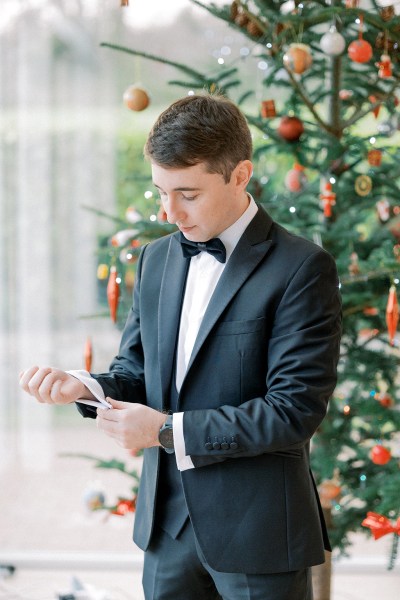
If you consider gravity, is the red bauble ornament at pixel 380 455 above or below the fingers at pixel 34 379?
below

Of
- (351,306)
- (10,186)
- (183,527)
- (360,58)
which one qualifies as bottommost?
(183,527)

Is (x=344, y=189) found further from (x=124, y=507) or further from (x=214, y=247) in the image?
(x=124, y=507)

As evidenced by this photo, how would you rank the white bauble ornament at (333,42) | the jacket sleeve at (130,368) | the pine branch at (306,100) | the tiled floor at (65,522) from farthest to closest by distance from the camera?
the tiled floor at (65,522)
the pine branch at (306,100)
the white bauble ornament at (333,42)
the jacket sleeve at (130,368)

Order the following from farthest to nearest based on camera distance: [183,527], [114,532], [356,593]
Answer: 1. [114,532]
2. [356,593]
3. [183,527]

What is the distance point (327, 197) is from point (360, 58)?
1.34ft

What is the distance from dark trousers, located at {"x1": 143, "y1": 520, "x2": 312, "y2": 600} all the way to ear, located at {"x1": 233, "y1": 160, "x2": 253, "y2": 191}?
0.68 meters

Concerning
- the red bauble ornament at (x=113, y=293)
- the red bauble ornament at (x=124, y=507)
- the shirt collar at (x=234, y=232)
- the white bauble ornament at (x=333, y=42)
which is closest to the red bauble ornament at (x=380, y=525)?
the red bauble ornament at (x=124, y=507)

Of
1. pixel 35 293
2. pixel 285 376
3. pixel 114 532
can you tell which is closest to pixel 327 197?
pixel 285 376

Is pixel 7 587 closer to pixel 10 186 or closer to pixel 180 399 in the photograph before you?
pixel 10 186

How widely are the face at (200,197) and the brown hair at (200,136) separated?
0.02 meters

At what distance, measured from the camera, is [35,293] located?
3.51 m

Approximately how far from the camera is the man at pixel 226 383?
1.45 metres

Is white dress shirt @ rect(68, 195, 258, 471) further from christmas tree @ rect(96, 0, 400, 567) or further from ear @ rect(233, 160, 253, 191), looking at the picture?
christmas tree @ rect(96, 0, 400, 567)

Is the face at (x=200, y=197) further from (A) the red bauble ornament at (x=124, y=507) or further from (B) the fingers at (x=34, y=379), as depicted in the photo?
(A) the red bauble ornament at (x=124, y=507)
